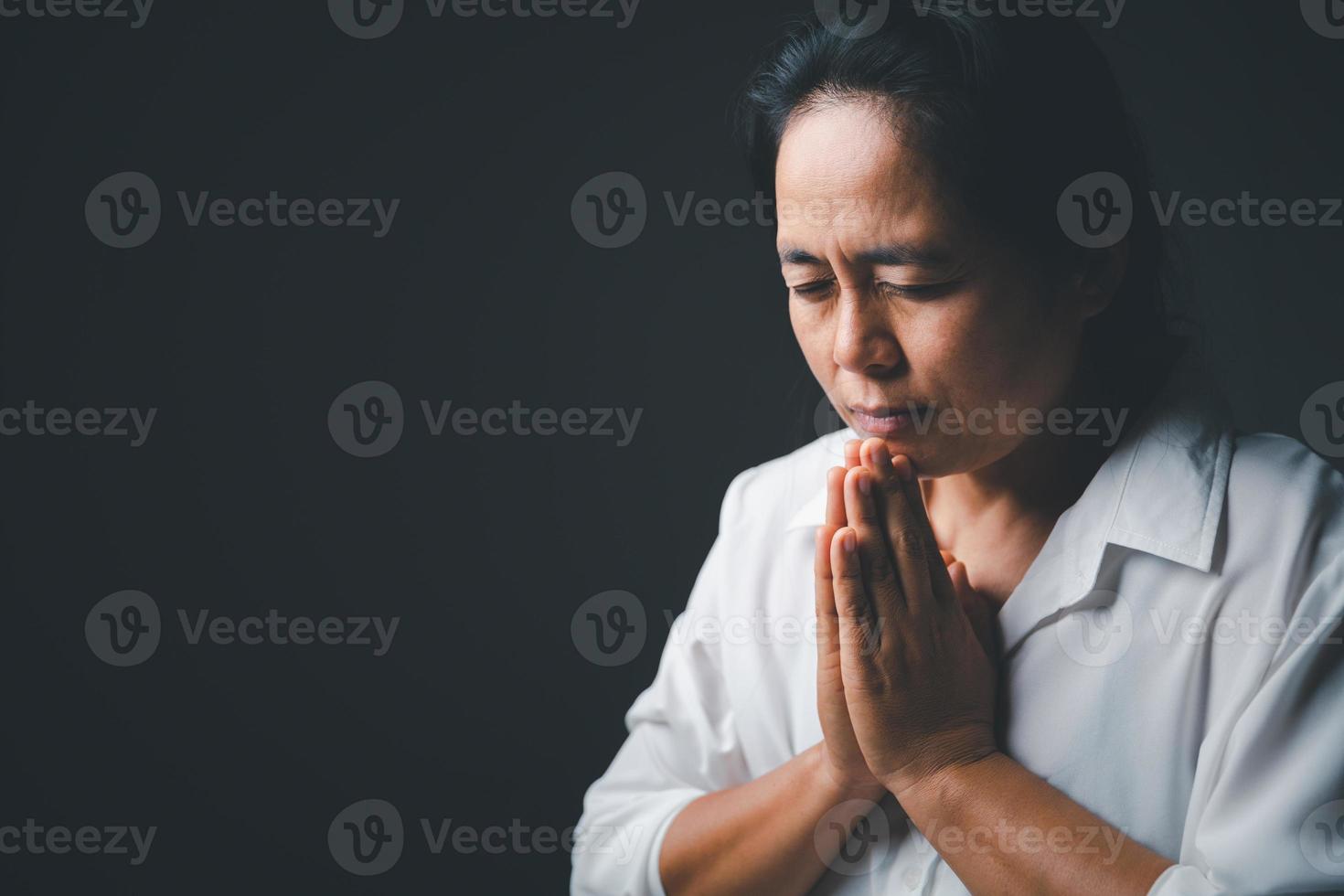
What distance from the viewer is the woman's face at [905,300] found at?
112cm

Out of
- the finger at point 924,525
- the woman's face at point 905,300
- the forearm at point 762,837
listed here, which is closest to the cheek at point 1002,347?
the woman's face at point 905,300

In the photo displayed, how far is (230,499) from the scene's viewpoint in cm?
225

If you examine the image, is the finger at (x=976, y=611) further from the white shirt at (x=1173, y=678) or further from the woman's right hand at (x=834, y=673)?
the woman's right hand at (x=834, y=673)

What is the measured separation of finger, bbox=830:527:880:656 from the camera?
118 cm

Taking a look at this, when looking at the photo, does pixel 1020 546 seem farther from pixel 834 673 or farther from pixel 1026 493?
pixel 834 673

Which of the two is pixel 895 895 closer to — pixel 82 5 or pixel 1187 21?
pixel 1187 21

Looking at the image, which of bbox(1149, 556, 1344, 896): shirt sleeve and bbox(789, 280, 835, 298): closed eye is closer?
bbox(1149, 556, 1344, 896): shirt sleeve

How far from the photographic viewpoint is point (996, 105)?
3.76ft

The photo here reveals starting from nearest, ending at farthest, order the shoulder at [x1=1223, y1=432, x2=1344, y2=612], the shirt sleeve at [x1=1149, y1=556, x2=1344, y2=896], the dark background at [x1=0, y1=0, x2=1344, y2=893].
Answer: the shirt sleeve at [x1=1149, y1=556, x2=1344, y2=896]
the shoulder at [x1=1223, y1=432, x2=1344, y2=612]
the dark background at [x1=0, y1=0, x2=1344, y2=893]

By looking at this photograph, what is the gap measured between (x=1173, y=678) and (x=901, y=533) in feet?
0.97

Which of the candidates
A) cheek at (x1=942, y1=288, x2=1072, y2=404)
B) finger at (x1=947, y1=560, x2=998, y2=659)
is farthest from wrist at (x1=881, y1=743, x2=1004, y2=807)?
cheek at (x1=942, y1=288, x2=1072, y2=404)

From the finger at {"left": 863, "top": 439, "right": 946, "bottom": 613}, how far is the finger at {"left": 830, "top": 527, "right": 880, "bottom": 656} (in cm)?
4

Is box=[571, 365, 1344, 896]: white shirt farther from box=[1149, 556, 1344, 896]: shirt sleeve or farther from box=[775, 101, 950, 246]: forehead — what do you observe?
box=[775, 101, 950, 246]: forehead

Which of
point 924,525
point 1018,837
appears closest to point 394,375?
point 924,525
